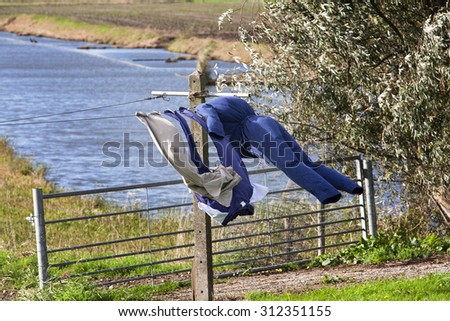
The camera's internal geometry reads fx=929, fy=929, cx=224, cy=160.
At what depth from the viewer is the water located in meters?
26.9

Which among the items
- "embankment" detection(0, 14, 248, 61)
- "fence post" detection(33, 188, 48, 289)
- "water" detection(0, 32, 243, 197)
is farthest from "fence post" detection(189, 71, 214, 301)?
"embankment" detection(0, 14, 248, 61)

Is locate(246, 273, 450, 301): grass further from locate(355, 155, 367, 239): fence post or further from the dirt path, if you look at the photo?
locate(355, 155, 367, 239): fence post

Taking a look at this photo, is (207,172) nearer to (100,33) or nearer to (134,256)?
(134,256)

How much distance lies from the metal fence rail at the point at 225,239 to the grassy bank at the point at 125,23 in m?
24.8

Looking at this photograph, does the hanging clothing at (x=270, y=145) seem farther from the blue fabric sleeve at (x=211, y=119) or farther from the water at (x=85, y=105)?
the water at (x=85, y=105)

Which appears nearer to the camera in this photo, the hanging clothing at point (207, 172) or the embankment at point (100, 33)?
the hanging clothing at point (207, 172)

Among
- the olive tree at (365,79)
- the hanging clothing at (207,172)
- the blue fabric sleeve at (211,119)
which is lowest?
the hanging clothing at (207,172)

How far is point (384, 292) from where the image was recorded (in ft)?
28.2

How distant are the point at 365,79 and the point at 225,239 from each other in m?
2.46

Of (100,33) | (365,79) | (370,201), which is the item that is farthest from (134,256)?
(100,33)

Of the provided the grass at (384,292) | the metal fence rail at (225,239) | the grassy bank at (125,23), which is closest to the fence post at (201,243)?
the grass at (384,292)

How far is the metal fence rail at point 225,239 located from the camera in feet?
32.3

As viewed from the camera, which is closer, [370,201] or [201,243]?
[201,243]

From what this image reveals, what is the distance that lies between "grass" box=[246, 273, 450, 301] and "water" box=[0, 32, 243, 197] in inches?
262
